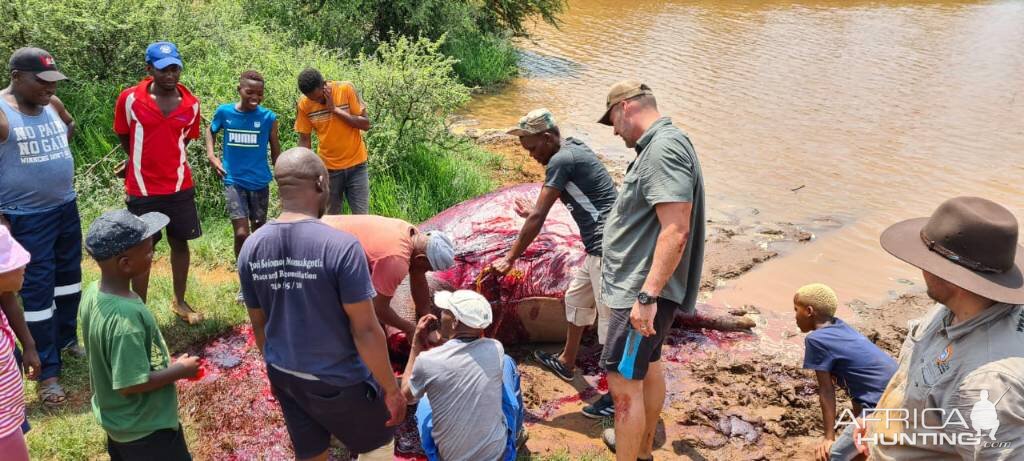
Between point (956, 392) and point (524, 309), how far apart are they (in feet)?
9.55

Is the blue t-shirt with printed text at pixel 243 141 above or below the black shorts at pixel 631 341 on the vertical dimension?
above

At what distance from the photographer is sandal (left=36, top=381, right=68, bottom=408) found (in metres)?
4.03

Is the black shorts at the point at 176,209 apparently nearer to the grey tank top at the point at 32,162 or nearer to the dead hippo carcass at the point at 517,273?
the grey tank top at the point at 32,162

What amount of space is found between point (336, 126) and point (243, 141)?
637mm

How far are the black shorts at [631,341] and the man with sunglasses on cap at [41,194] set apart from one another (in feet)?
9.85

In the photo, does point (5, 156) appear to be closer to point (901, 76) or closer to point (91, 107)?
point (91, 107)

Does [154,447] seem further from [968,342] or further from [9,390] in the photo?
[968,342]

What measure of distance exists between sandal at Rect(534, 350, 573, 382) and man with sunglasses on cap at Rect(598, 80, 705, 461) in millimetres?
1041

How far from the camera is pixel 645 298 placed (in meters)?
3.08

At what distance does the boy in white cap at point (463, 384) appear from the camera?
3.04 meters

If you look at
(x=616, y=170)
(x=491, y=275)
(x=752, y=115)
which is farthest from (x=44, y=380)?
(x=752, y=115)

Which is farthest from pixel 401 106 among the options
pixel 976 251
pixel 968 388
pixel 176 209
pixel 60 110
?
pixel 968 388

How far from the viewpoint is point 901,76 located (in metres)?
14.8

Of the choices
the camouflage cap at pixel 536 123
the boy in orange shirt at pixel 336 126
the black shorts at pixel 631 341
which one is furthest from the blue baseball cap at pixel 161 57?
the black shorts at pixel 631 341
